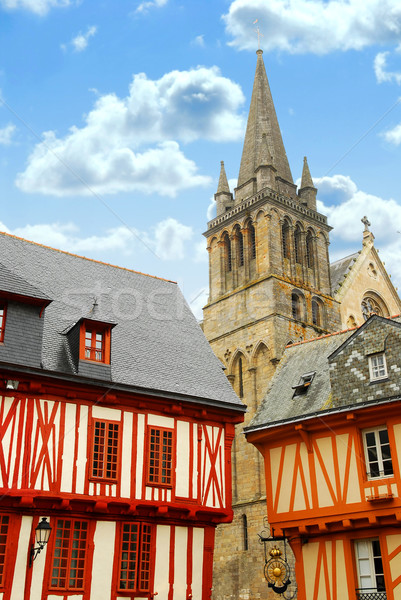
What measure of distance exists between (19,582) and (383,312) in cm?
3125

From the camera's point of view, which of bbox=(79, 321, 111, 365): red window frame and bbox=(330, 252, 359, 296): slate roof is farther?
bbox=(330, 252, 359, 296): slate roof

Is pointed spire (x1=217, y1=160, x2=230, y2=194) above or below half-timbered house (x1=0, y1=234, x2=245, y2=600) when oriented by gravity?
above

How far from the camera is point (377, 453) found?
15836mm

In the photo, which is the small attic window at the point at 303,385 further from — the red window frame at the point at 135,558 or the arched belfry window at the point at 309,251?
the arched belfry window at the point at 309,251

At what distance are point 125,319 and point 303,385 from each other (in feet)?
16.2

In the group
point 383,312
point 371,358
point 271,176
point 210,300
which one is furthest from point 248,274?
point 371,358

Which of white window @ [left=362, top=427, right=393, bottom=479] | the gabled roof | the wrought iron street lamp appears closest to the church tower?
white window @ [left=362, top=427, right=393, bottom=479]

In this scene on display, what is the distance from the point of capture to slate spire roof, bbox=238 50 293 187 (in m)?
41.3

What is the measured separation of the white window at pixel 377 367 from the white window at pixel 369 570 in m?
3.55

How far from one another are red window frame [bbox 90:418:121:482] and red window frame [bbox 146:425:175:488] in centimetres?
79

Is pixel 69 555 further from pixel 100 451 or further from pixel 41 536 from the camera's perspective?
pixel 100 451

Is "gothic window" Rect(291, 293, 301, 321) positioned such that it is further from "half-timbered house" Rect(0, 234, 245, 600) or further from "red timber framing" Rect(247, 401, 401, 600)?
"red timber framing" Rect(247, 401, 401, 600)

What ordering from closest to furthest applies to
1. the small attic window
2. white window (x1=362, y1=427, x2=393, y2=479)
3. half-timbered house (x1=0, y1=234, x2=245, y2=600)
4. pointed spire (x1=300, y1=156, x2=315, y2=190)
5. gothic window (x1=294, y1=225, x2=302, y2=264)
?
half-timbered house (x1=0, y1=234, x2=245, y2=600), white window (x1=362, y1=427, x2=393, y2=479), the small attic window, gothic window (x1=294, y1=225, x2=302, y2=264), pointed spire (x1=300, y1=156, x2=315, y2=190)

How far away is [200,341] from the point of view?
20234 millimetres
